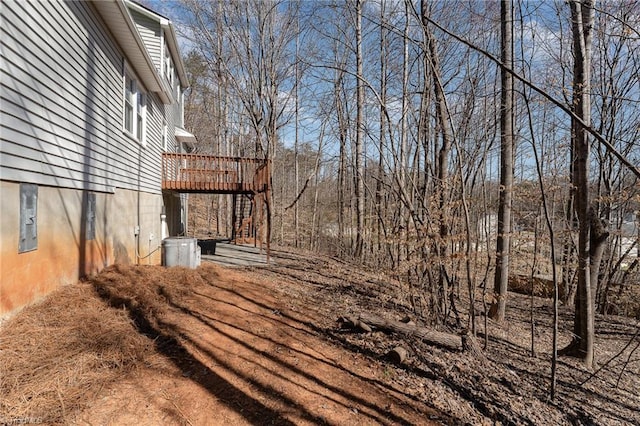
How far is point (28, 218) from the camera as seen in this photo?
3385 mm

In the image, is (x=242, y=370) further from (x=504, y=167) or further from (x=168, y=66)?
(x=168, y=66)

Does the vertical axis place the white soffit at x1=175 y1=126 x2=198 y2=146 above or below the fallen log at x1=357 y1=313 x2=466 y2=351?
above

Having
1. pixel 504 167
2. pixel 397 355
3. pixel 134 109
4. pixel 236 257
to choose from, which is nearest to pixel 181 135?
pixel 134 109

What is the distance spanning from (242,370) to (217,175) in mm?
8436

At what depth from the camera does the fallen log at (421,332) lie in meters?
4.54

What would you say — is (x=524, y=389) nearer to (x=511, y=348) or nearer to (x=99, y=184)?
(x=511, y=348)

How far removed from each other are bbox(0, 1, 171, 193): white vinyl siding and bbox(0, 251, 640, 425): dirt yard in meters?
1.63

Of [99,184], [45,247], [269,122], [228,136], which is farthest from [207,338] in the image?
[228,136]

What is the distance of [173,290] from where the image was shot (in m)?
5.27

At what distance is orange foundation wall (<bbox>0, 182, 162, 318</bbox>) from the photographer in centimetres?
308

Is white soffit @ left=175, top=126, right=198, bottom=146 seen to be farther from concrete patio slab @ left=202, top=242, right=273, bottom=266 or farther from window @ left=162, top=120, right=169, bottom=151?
concrete patio slab @ left=202, top=242, right=273, bottom=266

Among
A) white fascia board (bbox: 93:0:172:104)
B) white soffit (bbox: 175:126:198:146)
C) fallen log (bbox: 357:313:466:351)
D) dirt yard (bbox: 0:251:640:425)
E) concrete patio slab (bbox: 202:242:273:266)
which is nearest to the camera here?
dirt yard (bbox: 0:251:640:425)

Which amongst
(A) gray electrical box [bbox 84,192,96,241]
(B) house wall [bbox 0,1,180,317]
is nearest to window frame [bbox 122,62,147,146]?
(B) house wall [bbox 0,1,180,317]

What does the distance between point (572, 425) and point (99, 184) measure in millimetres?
7352
